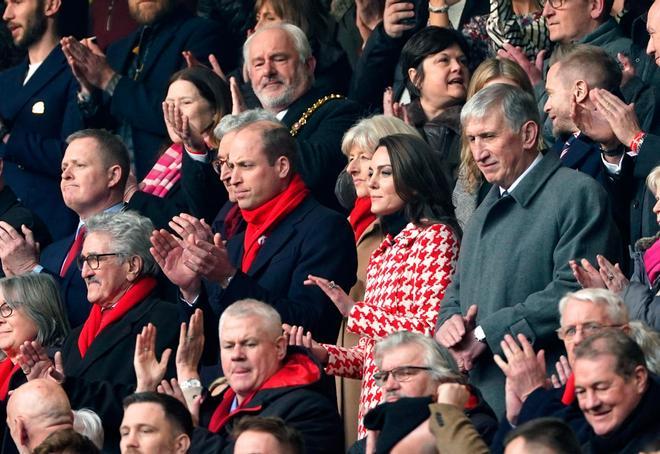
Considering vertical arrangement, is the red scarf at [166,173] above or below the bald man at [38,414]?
above

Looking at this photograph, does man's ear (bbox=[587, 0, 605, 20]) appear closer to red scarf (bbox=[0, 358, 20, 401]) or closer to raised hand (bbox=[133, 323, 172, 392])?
raised hand (bbox=[133, 323, 172, 392])

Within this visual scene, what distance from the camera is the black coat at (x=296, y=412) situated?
8.23 meters

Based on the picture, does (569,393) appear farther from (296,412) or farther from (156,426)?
(156,426)

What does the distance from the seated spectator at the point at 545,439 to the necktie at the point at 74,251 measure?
4.31 metres

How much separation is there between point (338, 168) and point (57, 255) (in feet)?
5.26

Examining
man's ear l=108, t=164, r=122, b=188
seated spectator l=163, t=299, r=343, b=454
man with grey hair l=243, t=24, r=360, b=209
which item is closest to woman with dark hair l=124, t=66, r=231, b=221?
man's ear l=108, t=164, r=122, b=188

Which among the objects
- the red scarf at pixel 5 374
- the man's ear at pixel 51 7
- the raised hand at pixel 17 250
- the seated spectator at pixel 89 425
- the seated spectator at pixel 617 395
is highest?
the man's ear at pixel 51 7

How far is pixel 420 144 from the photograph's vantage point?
8.88m

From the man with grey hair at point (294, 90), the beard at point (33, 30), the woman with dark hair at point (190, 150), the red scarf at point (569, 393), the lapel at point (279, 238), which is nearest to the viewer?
the red scarf at point (569, 393)

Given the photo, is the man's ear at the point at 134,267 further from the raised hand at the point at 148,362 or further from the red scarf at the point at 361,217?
the red scarf at the point at 361,217

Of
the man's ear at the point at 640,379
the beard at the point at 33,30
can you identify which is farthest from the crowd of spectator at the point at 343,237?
the beard at the point at 33,30

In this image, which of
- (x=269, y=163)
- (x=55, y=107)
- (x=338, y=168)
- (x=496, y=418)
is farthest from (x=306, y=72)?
(x=496, y=418)

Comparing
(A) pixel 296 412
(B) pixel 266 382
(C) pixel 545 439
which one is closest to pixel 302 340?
(B) pixel 266 382

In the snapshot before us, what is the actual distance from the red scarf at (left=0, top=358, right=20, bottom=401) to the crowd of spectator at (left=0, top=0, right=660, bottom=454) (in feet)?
0.04
